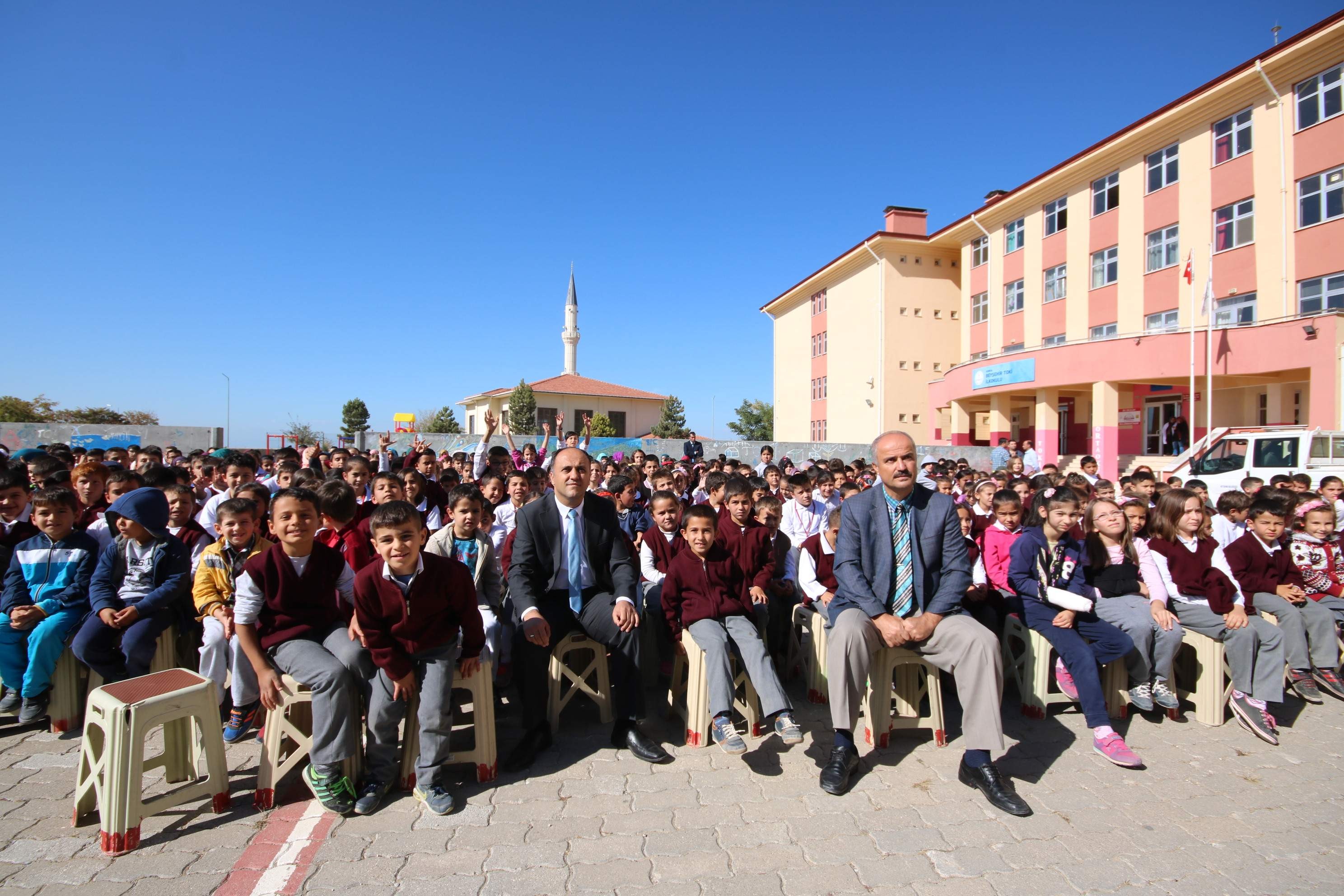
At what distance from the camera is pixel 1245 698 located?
13.6 ft

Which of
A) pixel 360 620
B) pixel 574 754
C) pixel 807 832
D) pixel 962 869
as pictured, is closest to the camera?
pixel 962 869

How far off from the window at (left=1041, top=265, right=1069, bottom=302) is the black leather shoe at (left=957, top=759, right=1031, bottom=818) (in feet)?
82.9

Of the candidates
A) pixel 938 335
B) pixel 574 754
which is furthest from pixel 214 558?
pixel 938 335

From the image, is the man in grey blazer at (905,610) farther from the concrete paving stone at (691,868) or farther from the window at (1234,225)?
the window at (1234,225)

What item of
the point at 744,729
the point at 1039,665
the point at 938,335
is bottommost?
the point at 744,729

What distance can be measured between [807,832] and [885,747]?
1.04m

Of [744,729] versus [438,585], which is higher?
[438,585]

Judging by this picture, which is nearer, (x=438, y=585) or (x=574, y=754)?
(x=438, y=585)

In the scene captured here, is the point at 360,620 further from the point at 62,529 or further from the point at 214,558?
the point at 62,529

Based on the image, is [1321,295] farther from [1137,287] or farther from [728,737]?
[728,737]

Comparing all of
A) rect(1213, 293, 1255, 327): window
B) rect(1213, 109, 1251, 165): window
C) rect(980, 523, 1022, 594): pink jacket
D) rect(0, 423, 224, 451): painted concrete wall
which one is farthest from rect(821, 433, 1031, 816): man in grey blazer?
rect(1213, 109, 1251, 165): window

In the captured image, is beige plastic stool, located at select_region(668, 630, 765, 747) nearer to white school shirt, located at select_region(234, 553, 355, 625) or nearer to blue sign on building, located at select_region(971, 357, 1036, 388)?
white school shirt, located at select_region(234, 553, 355, 625)

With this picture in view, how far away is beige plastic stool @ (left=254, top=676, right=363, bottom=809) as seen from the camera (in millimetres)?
3102

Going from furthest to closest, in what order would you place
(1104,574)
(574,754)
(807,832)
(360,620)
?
(1104,574)
(574,754)
(360,620)
(807,832)
